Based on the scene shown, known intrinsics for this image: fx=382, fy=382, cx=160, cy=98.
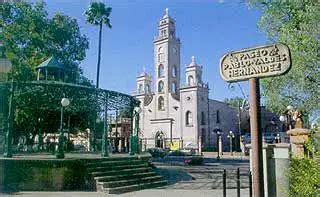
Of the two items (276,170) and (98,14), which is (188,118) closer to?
(98,14)

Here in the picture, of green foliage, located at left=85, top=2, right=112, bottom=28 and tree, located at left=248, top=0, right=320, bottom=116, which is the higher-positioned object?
green foliage, located at left=85, top=2, right=112, bottom=28

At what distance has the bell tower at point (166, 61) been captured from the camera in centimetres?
6028

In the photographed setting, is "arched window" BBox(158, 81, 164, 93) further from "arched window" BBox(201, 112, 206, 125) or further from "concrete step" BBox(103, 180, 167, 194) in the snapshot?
"concrete step" BBox(103, 180, 167, 194)

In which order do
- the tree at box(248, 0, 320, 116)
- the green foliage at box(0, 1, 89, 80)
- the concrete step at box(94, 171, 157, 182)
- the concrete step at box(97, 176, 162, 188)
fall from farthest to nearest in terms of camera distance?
the green foliage at box(0, 1, 89, 80) → the concrete step at box(94, 171, 157, 182) → the concrete step at box(97, 176, 162, 188) → the tree at box(248, 0, 320, 116)

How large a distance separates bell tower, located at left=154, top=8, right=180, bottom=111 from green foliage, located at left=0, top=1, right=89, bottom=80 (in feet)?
99.3

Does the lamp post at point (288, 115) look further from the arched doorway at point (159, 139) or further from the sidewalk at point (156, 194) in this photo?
the arched doorway at point (159, 139)

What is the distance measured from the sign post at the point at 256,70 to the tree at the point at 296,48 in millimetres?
3271

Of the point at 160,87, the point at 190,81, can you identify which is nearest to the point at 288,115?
the point at 190,81

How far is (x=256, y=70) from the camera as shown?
408 centimetres

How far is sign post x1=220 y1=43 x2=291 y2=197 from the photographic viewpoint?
397 cm

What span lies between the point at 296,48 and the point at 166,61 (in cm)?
5270

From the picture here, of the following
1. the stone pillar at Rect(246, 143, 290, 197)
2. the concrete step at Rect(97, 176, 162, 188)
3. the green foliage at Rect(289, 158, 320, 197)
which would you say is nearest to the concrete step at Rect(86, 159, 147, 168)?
the concrete step at Rect(97, 176, 162, 188)


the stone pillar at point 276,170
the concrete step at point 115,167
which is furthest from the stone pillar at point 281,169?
the concrete step at point 115,167

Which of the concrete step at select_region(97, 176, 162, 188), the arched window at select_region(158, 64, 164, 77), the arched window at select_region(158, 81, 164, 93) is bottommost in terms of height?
the concrete step at select_region(97, 176, 162, 188)
